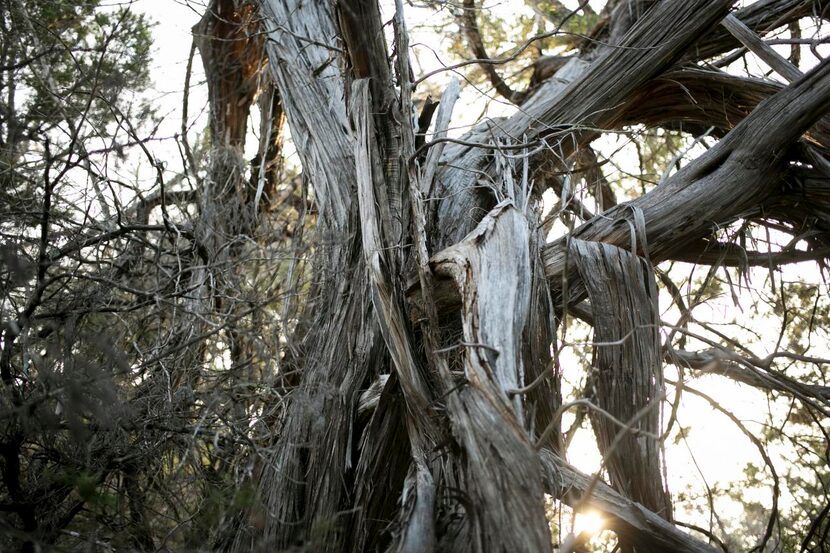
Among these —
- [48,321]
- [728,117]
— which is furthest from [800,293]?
[48,321]

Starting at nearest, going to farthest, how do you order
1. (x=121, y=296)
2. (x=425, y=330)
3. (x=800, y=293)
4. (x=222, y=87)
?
(x=425, y=330)
(x=121, y=296)
(x=800, y=293)
(x=222, y=87)

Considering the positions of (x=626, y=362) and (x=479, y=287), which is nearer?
(x=479, y=287)

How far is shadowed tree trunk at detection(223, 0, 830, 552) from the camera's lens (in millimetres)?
1851

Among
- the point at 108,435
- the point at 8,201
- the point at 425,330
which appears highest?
the point at 8,201

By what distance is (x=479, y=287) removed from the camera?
203cm

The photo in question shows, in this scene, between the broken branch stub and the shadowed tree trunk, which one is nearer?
the shadowed tree trunk

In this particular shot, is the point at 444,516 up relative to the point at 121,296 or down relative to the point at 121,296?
down

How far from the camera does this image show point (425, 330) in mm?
2287

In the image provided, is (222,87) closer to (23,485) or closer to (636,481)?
(23,485)

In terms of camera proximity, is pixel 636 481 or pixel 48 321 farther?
pixel 48 321

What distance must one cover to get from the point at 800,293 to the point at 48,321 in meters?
3.68

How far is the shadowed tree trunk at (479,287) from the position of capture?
1.85 m

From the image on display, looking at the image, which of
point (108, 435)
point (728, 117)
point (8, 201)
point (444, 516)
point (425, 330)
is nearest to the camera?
point (444, 516)

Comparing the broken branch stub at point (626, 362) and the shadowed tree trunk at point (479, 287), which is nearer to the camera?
the shadowed tree trunk at point (479, 287)
